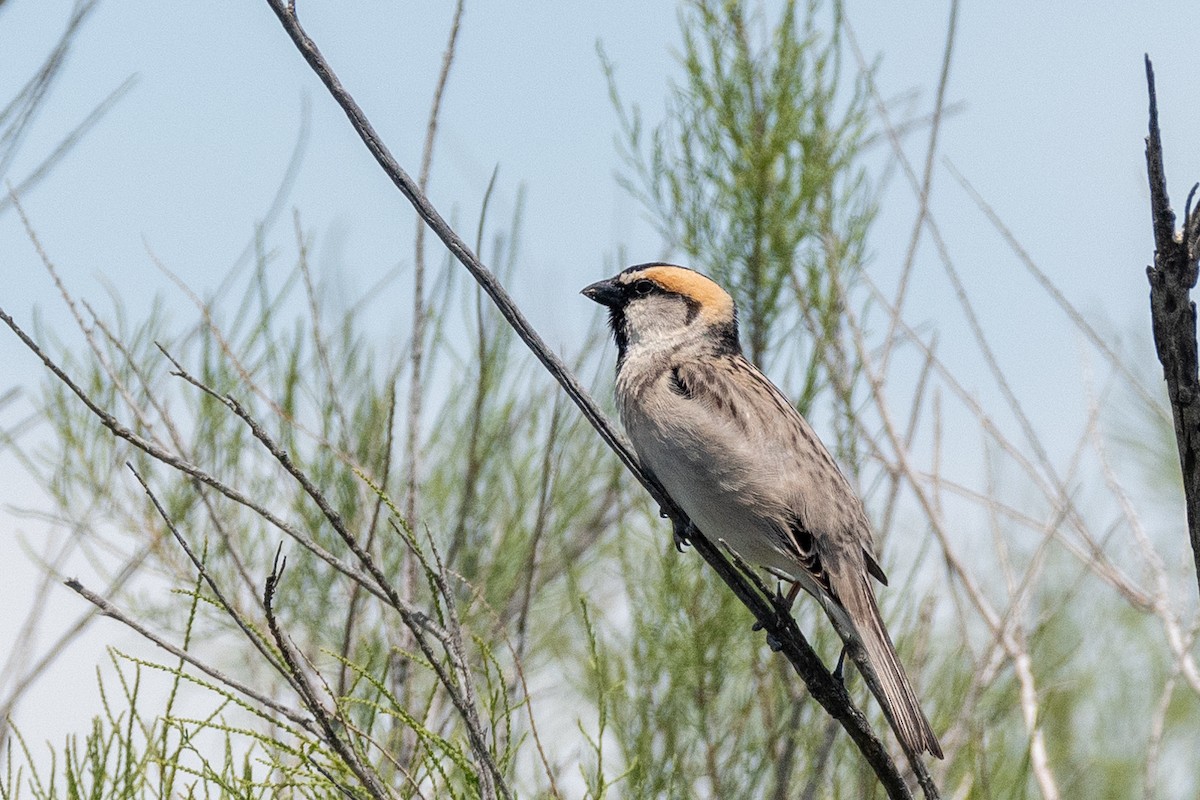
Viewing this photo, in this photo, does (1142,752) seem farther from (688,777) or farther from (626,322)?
(626,322)

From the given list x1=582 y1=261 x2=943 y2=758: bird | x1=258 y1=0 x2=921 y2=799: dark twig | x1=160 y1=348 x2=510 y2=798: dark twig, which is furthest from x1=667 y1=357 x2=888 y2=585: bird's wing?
x1=160 y1=348 x2=510 y2=798: dark twig

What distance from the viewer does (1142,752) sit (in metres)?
6.74

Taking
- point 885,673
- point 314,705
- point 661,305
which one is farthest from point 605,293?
point 314,705

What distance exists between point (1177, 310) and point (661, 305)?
7.42 ft

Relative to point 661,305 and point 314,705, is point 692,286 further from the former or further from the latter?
point 314,705

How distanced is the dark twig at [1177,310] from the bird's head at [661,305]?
7.05 ft

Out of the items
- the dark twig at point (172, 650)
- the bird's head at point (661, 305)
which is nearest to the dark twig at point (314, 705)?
the dark twig at point (172, 650)

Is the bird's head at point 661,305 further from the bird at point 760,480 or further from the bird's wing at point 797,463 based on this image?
the bird's wing at point 797,463

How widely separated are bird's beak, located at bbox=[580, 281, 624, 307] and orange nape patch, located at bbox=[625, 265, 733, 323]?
47 millimetres

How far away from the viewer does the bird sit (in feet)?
10.6

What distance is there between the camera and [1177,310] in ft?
5.86

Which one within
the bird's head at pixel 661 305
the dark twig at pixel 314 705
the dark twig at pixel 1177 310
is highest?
the bird's head at pixel 661 305

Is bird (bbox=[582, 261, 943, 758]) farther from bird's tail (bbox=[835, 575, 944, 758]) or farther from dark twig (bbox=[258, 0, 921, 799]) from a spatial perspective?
dark twig (bbox=[258, 0, 921, 799])

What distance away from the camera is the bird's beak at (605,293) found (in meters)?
3.99
